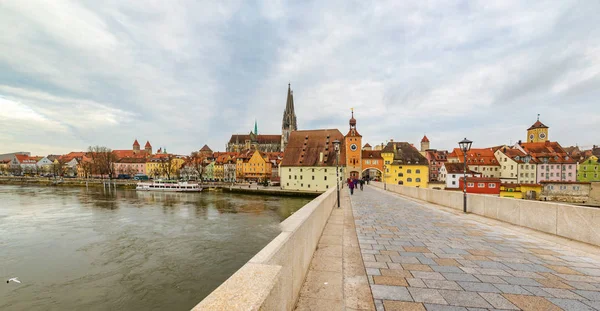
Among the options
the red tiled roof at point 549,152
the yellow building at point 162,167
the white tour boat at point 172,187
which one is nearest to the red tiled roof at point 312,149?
the white tour boat at point 172,187

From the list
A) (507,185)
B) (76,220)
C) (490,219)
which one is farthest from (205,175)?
(490,219)

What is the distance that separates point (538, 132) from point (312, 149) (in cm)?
7389

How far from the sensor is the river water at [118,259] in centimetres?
942

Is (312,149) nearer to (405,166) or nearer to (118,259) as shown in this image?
(405,166)

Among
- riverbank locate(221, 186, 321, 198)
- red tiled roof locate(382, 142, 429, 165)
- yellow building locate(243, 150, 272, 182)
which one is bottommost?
riverbank locate(221, 186, 321, 198)

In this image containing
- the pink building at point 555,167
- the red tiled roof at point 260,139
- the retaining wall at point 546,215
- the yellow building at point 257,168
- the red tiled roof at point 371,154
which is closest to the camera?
the retaining wall at point 546,215

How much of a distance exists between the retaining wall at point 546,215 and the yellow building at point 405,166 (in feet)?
142

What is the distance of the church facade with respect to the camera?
105188mm

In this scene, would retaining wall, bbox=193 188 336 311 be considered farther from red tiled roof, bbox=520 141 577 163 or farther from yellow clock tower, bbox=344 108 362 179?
red tiled roof, bbox=520 141 577 163

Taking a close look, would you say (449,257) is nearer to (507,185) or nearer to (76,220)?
(76,220)

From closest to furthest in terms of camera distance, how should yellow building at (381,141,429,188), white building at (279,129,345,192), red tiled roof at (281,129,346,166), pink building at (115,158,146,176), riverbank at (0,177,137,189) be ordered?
yellow building at (381,141,429,188) → white building at (279,129,345,192) → red tiled roof at (281,129,346,166) → riverbank at (0,177,137,189) → pink building at (115,158,146,176)

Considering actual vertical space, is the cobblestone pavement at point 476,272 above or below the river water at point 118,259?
above

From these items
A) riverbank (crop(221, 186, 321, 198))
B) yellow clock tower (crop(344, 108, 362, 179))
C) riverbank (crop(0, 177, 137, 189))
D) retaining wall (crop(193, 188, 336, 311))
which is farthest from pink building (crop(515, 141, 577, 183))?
riverbank (crop(0, 177, 137, 189))

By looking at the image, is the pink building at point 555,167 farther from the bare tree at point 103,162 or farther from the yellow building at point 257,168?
the bare tree at point 103,162
